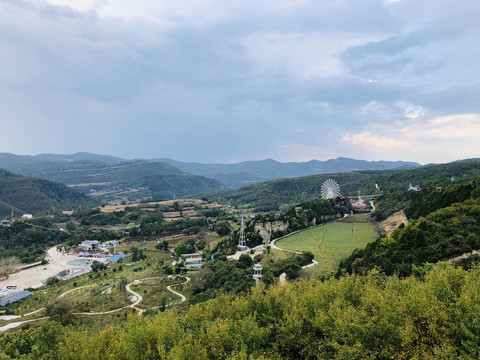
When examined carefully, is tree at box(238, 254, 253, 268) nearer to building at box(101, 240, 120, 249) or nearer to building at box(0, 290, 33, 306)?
building at box(0, 290, 33, 306)

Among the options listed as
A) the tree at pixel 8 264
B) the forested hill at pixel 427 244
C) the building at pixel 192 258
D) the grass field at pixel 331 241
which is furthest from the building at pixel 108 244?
the forested hill at pixel 427 244

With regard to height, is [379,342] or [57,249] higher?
[379,342]

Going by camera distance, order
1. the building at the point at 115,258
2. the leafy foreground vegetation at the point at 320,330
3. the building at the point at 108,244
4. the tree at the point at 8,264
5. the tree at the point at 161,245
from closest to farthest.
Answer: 1. the leafy foreground vegetation at the point at 320,330
2. the tree at the point at 8,264
3. the building at the point at 115,258
4. the tree at the point at 161,245
5. the building at the point at 108,244

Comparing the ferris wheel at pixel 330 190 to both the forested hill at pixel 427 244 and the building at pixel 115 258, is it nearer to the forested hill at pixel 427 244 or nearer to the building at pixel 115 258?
the forested hill at pixel 427 244

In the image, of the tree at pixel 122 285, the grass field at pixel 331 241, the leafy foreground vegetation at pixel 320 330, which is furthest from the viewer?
the tree at pixel 122 285

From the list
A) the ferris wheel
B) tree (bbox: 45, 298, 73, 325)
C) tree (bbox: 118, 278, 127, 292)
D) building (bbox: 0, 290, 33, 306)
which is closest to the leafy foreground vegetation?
tree (bbox: 45, 298, 73, 325)

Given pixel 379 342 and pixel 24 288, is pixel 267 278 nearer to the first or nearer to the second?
pixel 379 342

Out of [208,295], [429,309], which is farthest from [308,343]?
[208,295]

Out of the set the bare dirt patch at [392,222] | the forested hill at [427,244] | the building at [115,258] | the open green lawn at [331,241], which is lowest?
the building at [115,258]
